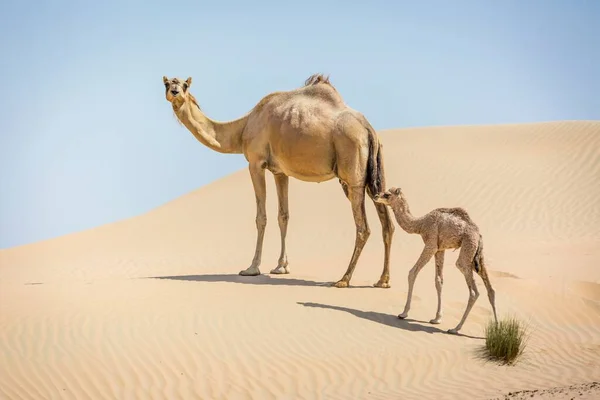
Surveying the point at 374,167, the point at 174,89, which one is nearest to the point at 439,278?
the point at 374,167

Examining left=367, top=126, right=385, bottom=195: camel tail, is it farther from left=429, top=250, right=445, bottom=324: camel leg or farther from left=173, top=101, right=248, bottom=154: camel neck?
left=173, top=101, right=248, bottom=154: camel neck

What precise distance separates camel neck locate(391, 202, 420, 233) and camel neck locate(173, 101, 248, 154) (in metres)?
4.28

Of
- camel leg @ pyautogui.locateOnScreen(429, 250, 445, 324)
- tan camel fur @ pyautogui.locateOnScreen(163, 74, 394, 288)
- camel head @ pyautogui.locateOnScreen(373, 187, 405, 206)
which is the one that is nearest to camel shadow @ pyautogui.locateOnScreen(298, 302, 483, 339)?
camel leg @ pyautogui.locateOnScreen(429, 250, 445, 324)

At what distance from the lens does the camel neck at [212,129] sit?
1430 cm

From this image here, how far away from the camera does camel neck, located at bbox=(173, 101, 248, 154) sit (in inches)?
563

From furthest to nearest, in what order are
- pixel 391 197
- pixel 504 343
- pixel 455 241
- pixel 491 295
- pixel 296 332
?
pixel 391 197
pixel 491 295
pixel 455 241
pixel 296 332
pixel 504 343

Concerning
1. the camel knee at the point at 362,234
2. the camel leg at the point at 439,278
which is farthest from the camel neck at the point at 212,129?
the camel leg at the point at 439,278

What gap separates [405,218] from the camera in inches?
437

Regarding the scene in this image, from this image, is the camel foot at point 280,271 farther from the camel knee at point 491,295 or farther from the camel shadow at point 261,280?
the camel knee at point 491,295

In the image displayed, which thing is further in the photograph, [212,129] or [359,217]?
[212,129]

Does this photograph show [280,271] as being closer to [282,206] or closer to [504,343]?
[282,206]

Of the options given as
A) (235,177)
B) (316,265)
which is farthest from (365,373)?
(235,177)

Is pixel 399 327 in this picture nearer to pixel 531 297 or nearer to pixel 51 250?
pixel 531 297

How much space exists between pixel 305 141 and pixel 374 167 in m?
1.26
